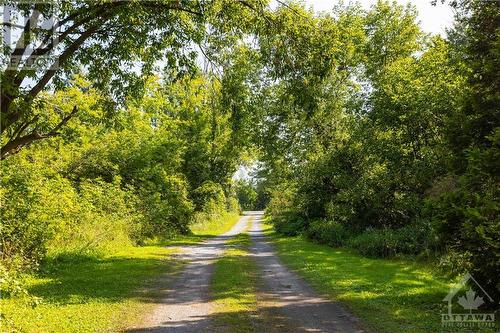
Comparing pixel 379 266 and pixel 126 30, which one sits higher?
pixel 126 30

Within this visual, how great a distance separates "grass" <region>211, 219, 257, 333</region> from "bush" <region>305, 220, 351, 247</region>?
25.4ft

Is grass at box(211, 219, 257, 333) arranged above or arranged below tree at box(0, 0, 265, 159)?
below

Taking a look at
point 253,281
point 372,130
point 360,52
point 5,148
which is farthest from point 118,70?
point 360,52

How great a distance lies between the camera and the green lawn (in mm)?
8750

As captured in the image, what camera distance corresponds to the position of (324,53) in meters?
11.3

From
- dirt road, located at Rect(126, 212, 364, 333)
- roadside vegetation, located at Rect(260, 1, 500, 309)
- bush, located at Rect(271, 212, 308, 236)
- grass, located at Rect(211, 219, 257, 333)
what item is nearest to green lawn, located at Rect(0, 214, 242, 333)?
dirt road, located at Rect(126, 212, 364, 333)

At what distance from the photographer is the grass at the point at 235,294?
30.0 feet

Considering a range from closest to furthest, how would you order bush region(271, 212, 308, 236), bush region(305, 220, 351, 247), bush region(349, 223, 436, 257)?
bush region(349, 223, 436, 257) → bush region(305, 220, 351, 247) → bush region(271, 212, 308, 236)

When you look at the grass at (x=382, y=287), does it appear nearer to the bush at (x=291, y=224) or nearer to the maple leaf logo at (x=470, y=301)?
the maple leaf logo at (x=470, y=301)

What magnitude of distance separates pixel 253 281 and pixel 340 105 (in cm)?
1903

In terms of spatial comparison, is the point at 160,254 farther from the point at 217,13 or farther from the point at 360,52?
the point at 360,52

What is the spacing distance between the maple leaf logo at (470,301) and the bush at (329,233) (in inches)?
572

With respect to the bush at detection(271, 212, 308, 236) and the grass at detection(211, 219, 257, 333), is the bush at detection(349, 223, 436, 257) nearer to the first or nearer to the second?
the grass at detection(211, 219, 257, 333)

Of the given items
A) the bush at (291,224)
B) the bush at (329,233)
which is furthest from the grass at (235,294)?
the bush at (291,224)
